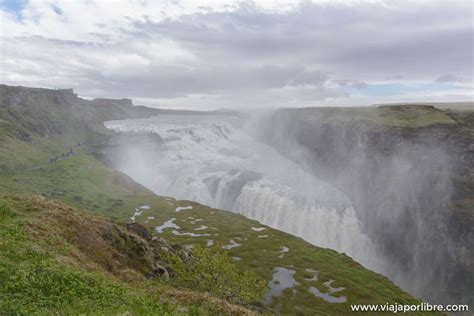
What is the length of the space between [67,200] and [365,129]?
9926 cm

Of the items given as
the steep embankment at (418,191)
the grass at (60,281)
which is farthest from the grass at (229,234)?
the steep embankment at (418,191)

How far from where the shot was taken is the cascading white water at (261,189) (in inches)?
3772

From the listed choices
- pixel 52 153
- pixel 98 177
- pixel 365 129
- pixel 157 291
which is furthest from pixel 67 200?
pixel 365 129

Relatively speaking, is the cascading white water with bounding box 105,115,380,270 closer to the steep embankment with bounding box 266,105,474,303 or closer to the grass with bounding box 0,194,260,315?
the steep embankment with bounding box 266,105,474,303

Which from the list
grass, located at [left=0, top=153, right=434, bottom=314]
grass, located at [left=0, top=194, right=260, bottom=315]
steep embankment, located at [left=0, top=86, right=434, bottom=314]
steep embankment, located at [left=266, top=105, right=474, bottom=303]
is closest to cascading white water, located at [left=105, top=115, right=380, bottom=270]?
steep embankment, located at [left=266, top=105, right=474, bottom=303]

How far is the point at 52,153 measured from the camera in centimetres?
16100

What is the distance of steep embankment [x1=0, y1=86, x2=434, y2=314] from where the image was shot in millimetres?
20797

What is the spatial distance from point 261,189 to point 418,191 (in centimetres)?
4685

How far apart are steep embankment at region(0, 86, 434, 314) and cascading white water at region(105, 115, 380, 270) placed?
642 inches

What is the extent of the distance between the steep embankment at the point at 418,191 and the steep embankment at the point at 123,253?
75.1 ft

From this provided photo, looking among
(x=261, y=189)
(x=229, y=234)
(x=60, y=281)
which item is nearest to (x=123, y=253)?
(x=60, y=281)

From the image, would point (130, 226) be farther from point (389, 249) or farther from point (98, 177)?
point (98, 177)

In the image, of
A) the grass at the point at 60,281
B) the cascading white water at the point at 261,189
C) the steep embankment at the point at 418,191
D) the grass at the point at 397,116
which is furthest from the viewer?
the grass at the point at 397,116

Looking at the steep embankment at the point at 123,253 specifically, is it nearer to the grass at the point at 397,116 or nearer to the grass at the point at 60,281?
the grass at the point at 60,281
